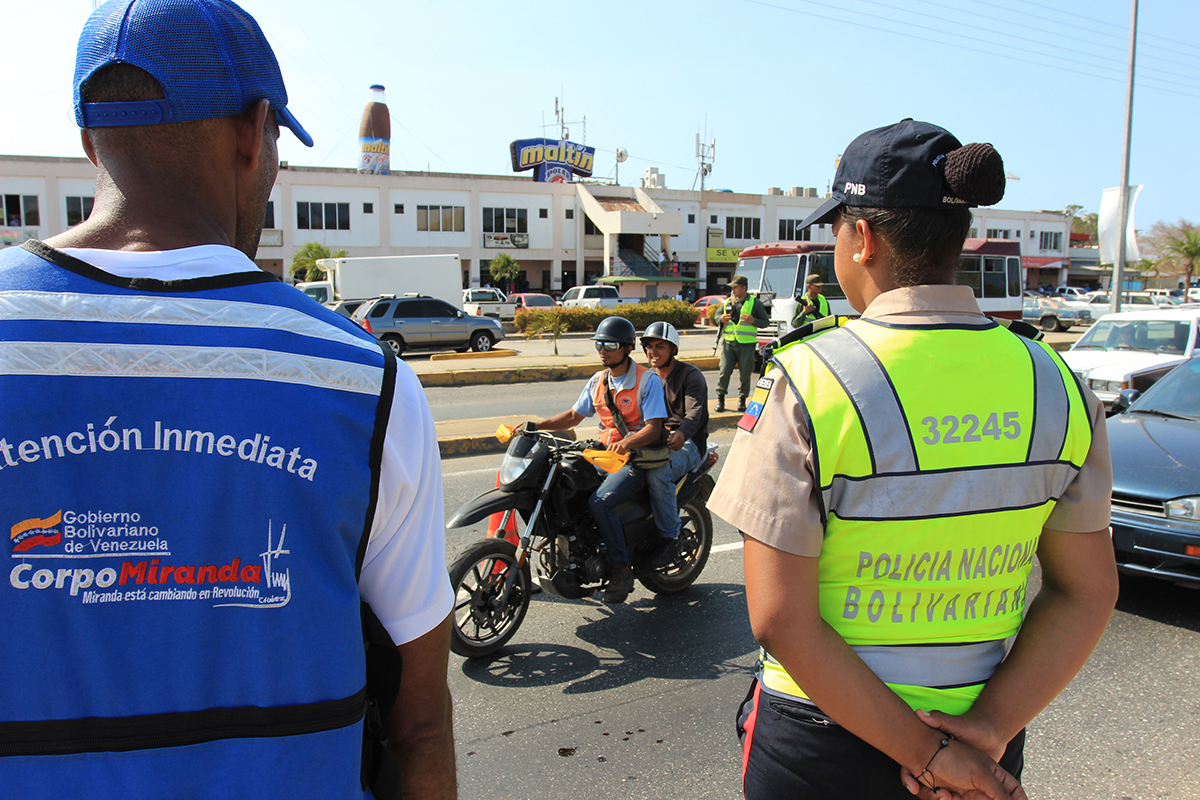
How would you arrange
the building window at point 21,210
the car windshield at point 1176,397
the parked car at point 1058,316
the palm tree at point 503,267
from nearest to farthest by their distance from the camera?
the car windshield at point 1176,397 < the parked car at point 1058,316 < the building window at point 21,210 < the palm tree at point 503,267

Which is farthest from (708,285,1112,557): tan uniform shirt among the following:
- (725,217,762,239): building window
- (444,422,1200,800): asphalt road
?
(725,217,762,239): building window

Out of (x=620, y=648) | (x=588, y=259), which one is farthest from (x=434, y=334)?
(x=588, y=259)

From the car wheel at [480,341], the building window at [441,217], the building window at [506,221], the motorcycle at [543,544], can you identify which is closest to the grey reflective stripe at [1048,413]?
the motorcycle at [543,544]

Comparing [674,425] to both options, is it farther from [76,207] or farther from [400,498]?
[76,207]

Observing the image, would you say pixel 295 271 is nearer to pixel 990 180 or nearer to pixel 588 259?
pixel 588 259

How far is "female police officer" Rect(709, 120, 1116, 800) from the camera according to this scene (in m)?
1.50

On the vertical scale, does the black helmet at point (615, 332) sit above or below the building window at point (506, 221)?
below

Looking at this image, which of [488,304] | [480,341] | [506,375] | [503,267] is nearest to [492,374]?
[506,375]

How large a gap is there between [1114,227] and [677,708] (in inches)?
869

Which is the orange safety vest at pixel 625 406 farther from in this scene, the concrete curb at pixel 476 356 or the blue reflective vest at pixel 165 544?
the concrete curb at pixel 476 356

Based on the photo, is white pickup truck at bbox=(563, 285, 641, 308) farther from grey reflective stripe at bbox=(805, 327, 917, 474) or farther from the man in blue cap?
the man in blue cap

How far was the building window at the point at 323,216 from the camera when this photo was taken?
46.1 m

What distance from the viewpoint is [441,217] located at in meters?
50.0

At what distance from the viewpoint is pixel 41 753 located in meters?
0.99
